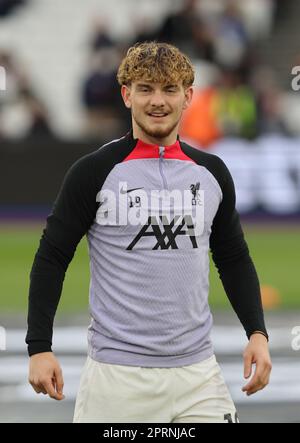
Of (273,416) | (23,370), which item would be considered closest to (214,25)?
(23,370)

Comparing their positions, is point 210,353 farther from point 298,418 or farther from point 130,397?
point 298,418

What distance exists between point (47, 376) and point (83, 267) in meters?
11.7

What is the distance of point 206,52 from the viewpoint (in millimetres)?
23641

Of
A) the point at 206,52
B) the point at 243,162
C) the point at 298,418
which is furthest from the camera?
the point at 206,52

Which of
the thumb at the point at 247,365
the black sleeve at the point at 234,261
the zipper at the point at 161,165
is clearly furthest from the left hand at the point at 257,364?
the zipper at the point at 161,165

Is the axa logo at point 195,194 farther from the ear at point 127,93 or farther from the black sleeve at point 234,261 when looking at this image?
the ear at point 127,93

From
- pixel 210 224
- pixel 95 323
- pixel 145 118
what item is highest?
pixel 145 118

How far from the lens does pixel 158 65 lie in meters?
5.00

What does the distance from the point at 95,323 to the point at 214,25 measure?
1939cm

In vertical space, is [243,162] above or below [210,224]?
above

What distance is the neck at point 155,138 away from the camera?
5121 mm

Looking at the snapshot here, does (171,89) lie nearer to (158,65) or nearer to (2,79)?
(158,65)

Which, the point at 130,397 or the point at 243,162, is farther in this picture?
the point at 243,162

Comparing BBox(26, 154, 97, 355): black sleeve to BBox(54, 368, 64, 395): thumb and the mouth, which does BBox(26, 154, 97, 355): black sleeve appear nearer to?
BBox(54, 368, 64, 395): thumb
